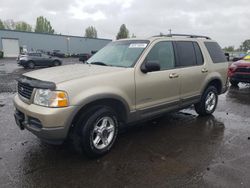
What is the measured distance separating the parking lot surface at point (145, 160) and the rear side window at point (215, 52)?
170 cm

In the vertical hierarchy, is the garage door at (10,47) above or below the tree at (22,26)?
below

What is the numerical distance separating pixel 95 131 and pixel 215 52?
3982 millimetres

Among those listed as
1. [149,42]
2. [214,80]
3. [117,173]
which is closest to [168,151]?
[117,173]

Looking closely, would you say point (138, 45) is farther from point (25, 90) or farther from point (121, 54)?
point (25, 90)

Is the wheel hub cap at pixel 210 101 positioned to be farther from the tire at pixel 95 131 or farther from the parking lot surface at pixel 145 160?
the tire at pixel 95 131

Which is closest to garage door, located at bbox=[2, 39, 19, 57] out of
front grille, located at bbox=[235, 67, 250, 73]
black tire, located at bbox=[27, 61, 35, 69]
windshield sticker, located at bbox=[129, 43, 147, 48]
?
black tire, located at bbox=[27, 61, 35, 69]

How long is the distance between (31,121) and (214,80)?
4452mm

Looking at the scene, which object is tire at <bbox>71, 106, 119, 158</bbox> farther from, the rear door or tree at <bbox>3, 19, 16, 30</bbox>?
tree at <bbox>3, 19, 16, 30</bbox>

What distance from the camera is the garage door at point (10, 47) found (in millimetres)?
40544

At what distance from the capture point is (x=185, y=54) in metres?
4.94

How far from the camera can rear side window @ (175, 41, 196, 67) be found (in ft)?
15.7

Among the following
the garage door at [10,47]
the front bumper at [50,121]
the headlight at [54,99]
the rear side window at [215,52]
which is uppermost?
the garage door at [10,47]

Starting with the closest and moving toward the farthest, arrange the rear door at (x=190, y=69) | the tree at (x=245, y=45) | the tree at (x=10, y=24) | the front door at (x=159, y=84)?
the front door at (x=159, y=84), the rear door at (x=190, y=69), the tree at (x=245, y=45), the tree at (x=10, y=24)

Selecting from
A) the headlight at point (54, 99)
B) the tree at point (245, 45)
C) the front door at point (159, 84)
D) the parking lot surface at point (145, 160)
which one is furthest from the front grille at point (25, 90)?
the tree at point (245, 45)
